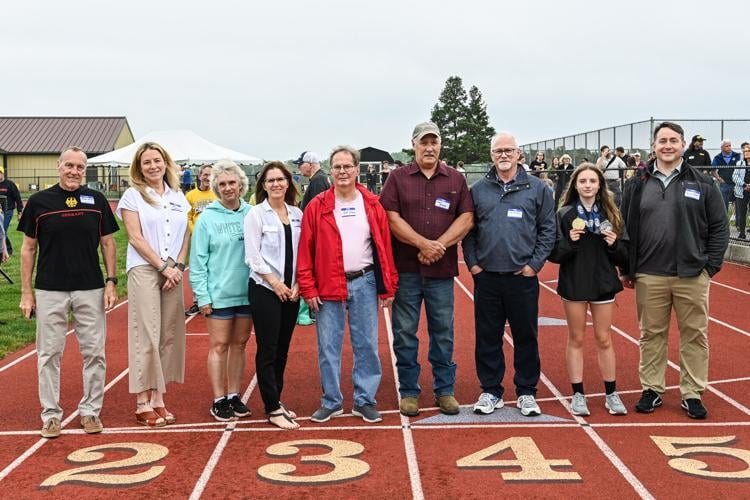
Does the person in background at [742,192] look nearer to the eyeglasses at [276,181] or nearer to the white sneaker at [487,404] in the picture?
the white sneaker at [487,404]

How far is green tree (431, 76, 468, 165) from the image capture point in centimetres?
8538

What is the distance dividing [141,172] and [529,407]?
3.12 m

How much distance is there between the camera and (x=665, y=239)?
18.0 feet

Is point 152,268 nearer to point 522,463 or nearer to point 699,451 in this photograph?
point 522,463

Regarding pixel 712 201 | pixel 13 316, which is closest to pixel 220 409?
pixel 712 201

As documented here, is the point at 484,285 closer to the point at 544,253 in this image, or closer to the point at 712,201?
the point at 544,253

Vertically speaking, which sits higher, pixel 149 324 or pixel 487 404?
pixel 149 324

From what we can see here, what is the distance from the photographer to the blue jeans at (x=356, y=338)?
5.46 m

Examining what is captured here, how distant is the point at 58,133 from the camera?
6141 cm

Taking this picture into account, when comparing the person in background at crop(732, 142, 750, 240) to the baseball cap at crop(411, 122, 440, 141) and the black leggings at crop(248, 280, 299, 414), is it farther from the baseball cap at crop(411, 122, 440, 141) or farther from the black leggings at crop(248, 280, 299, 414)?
the black leggings at crop(248, 280, 299, 414)

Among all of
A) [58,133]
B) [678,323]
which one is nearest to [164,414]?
[678,323]

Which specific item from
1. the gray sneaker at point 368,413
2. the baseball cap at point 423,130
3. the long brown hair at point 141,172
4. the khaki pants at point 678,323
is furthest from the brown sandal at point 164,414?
the khaki pants at point 678,323

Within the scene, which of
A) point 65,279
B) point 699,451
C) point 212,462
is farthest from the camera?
point 65,279

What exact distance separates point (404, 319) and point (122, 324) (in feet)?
16.4
